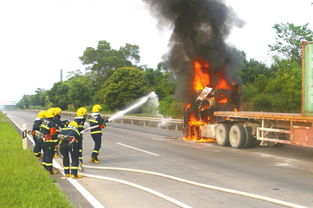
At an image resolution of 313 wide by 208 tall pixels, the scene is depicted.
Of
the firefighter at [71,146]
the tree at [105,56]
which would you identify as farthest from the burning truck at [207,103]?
the tree at [105,56]

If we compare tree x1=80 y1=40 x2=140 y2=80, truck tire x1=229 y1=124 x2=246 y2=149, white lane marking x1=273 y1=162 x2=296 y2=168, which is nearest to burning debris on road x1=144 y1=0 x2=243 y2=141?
truck tire x1=229 y1=124 x2=246 y2=149

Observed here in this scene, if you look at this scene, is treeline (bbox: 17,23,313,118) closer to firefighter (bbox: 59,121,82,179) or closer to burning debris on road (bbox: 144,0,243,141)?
burning debris on road (bbox: 144,0,243,141)

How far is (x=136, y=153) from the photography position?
13.0 m

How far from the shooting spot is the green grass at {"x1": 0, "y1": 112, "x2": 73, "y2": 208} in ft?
19.5

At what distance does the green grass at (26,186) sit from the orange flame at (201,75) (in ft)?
30.7

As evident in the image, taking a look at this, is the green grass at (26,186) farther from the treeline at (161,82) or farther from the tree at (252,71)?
the tree at (252,71)

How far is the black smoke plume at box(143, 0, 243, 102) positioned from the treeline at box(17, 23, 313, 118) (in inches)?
60.5

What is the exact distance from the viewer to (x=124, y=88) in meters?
47.0

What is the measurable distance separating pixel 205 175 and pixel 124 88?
38818 millimetres

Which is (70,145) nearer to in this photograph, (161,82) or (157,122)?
(157,122)

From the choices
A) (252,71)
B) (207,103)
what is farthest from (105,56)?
(207,103)

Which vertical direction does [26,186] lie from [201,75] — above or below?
below

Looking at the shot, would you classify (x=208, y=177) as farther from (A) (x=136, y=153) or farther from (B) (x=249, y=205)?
(A) (x=136, y=153)

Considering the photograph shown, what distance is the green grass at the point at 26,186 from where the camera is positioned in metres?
5.94
